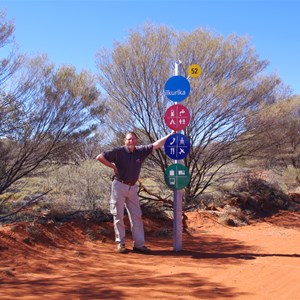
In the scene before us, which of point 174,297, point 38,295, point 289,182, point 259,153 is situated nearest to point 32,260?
point 38,295

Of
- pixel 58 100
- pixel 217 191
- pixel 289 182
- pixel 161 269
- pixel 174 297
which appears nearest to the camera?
pixel 174 297

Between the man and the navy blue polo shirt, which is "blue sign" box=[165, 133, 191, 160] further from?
the navy blue polo shirt

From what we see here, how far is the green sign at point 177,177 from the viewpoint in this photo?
6.89 metres

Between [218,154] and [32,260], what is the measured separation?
9.13 metres

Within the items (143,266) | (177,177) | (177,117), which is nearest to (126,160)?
(177,177)

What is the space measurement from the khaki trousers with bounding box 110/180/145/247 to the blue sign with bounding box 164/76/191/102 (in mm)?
1638

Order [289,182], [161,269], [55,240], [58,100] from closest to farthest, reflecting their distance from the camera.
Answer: [161,269]
[55,240]
[58,100]
[289,182]

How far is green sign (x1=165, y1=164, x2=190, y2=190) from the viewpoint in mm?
6891

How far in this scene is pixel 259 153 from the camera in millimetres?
14922

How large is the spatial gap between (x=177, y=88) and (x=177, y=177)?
58.3 inches

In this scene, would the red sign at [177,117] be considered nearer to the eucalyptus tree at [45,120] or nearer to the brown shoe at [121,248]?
the brown shoe at [121,248]

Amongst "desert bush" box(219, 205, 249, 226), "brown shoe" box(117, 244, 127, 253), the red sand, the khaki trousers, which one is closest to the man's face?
the khaki trousers

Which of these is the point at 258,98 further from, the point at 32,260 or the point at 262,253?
the point at 32,260

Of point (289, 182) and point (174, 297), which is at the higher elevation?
point (289, 182)
